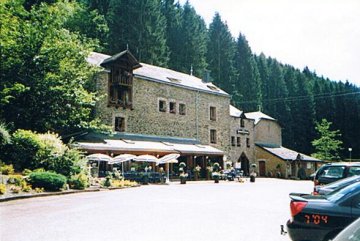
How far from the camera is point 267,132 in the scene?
49.2m

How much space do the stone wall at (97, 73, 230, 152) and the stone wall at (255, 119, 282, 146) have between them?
892 cm

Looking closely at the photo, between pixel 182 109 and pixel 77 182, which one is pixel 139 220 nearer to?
pixel 77 182

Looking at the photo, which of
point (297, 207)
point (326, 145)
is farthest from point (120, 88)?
point (326, 145)

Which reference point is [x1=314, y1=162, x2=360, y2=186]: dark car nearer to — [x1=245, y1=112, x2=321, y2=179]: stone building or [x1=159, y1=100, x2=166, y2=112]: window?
[x1=159, y1=100, x2=166, y2=112]: window

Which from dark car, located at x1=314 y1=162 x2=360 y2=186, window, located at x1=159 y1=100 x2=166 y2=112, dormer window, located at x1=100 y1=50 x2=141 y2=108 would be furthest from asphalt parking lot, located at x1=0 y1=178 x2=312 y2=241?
window, located at x1=159 y1=100 x2=166 y2=112

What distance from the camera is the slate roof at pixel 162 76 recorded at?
31.9 metres

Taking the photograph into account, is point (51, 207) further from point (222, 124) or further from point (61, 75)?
point (222, 124)

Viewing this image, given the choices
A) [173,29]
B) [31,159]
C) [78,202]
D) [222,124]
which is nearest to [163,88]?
[222,124]

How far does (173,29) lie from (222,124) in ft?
76.4

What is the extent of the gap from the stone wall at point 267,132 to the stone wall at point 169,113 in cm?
892

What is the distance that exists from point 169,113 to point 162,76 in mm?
3733

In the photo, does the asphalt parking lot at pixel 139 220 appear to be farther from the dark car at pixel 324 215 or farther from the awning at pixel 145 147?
the awning at pixel 145 147

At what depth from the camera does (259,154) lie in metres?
46.2

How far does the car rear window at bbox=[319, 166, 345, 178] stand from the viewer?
38.3 feet
